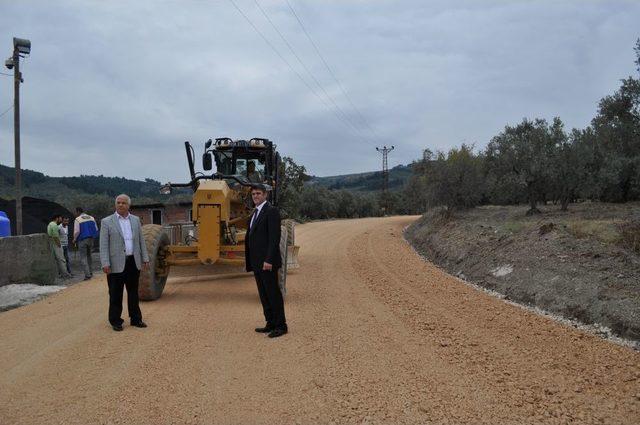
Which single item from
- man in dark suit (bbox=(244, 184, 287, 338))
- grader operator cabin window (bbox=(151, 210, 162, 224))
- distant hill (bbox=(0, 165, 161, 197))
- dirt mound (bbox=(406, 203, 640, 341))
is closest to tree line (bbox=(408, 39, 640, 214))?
dirt mound (bbox=(406, 203, 640, 341))

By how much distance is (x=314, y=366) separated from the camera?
17.4ft

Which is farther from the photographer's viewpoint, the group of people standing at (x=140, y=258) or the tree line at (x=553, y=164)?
the tree line at (x=553, y=164)

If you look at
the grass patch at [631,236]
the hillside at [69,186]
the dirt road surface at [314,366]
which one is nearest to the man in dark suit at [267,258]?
the dirt road surface at [314,366]

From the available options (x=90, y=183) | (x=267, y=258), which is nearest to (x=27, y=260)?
(x=267, y=258)

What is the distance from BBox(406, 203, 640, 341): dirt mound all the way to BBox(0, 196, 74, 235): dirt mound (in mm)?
13522

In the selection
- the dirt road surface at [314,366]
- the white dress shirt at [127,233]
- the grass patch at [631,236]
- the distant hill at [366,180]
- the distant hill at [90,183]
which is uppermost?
the distant hill at [366,180]

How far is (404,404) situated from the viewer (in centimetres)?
435

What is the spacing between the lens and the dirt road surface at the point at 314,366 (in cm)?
A: 421

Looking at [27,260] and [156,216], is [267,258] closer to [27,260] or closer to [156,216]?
[27,260]

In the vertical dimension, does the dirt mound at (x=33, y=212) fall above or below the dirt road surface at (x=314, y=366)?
above

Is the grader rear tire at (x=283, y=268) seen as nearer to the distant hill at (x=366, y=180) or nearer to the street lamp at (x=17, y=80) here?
the street lamp at (x=17, y=80)

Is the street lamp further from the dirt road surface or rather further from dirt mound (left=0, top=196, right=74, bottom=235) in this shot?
the dirt road surface

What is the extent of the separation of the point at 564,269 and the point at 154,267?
7412 millimetres

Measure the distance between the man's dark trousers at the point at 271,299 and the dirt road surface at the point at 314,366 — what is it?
268 millimetres
